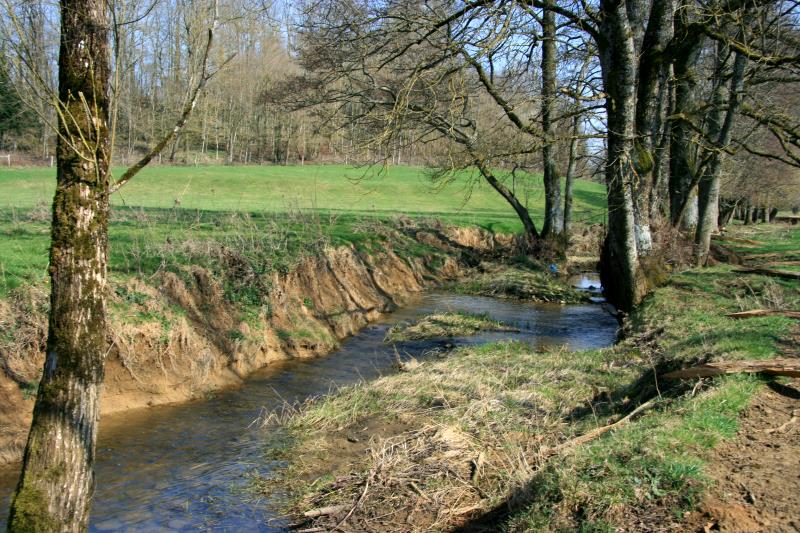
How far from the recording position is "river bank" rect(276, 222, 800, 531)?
4.44 metres

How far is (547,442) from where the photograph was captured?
20.6 ft

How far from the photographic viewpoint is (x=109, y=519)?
6047mm

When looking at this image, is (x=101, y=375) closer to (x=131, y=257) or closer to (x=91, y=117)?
(x=91, y=117)

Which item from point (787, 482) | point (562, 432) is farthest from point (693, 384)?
point (787, 482)


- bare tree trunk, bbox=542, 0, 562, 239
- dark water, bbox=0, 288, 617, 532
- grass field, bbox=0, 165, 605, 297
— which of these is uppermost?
bare tree trunk, bbox=542, 0, 562, 239

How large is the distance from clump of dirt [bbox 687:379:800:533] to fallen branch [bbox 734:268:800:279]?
31.0 ft

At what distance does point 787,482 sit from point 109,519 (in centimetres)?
548

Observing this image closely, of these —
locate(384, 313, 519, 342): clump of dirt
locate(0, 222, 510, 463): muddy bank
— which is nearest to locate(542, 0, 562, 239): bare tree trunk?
locate(384, 313, 519, 342): clump of dirt

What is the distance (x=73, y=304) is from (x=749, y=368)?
5.82m

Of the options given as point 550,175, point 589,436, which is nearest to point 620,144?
point 589,436

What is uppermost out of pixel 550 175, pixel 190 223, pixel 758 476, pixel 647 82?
pixel 647 82

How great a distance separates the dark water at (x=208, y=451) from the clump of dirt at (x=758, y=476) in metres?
3.53

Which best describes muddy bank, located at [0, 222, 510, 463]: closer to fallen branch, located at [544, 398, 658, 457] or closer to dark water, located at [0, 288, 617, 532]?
dark water, located at [0, 288, 617, 532]

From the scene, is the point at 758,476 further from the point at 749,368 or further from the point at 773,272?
the point at 773,272
